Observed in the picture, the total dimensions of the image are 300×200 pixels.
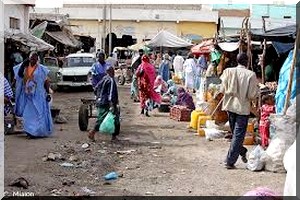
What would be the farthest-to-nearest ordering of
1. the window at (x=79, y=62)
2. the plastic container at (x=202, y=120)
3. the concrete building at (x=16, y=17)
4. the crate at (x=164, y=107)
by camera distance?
the window at (x=79, y=62)
the concrete building at (x=16, y=17)
the crate at (x=164, y=107)
the plastic container at (x=202, y=120)

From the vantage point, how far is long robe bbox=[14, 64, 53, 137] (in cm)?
1159

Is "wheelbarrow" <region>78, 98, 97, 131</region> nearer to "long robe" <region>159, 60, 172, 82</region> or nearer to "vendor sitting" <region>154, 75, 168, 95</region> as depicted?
"vendor sitting" <region>154, 75, 168, 95</region>

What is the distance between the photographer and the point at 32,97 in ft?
38.3

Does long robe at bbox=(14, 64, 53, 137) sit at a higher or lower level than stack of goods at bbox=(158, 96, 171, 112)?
higher

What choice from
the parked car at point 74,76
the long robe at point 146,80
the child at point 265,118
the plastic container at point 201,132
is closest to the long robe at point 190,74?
the parked car at point 74,76

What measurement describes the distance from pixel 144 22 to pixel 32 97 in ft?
122

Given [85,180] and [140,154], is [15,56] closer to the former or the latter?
[140,154]

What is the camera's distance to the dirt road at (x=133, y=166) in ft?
24.7

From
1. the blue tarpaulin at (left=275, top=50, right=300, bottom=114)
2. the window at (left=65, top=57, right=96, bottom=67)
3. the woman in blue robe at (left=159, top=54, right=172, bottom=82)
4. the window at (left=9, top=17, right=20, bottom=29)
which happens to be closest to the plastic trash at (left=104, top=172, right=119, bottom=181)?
the blue tarpaulin at (left=275, top=50, right=300, bottom=114)

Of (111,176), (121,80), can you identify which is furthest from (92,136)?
(121,80)

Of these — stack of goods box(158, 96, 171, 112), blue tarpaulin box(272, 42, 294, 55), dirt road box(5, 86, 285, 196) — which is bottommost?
dirt road box(5, 86, 285, 196)

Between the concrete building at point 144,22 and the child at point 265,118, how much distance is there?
1463 inches

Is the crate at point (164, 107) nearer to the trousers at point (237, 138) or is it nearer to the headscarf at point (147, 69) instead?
the headscarf at point (147, 69)

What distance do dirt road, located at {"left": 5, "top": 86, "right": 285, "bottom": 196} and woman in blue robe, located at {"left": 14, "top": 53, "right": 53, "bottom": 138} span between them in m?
0.30
